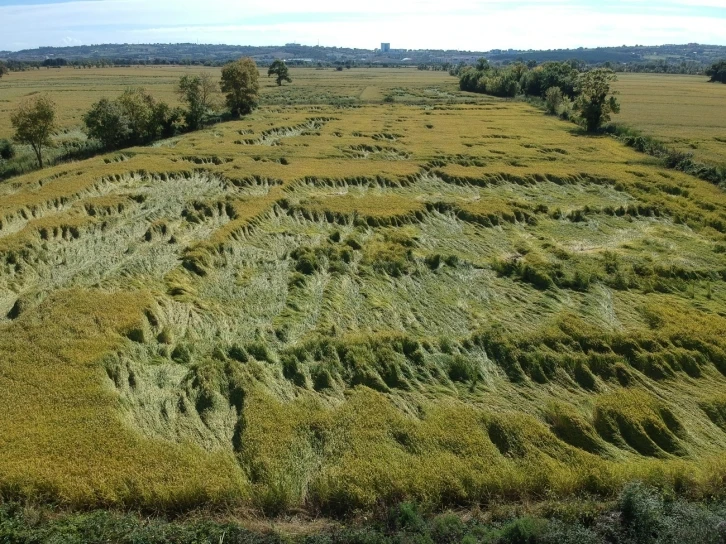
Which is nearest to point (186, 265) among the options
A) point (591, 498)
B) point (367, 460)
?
point (367, 460)

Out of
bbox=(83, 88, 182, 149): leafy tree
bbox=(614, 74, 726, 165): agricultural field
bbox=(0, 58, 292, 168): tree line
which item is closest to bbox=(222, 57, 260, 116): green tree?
bbox=(0, 58, 292, 168): tree line

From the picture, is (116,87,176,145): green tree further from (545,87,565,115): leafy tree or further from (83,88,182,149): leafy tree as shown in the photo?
(545,87,565,115): leafy tree

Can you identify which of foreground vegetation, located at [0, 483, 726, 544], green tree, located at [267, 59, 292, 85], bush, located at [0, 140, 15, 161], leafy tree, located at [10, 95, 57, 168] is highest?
green tree, located at [267, 59, 292, 85]

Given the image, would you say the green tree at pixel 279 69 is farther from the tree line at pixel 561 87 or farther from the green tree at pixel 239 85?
the green tree at pixel 239 85

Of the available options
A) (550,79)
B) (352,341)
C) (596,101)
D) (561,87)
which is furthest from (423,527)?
(550,79)

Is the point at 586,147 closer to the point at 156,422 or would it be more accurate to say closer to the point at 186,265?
the point at 186,265

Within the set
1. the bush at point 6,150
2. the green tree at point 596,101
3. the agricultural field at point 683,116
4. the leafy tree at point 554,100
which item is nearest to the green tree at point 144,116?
the bush at point 6,150
